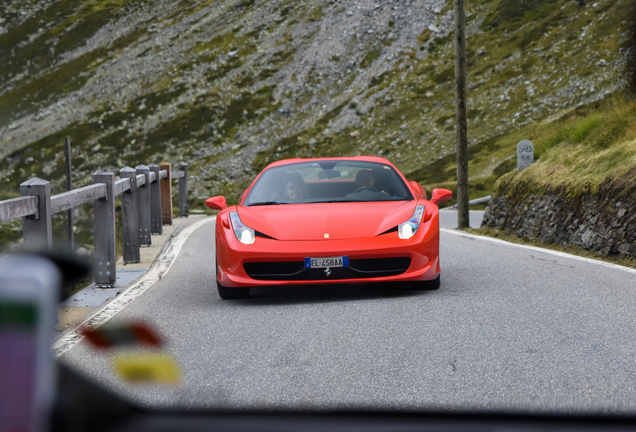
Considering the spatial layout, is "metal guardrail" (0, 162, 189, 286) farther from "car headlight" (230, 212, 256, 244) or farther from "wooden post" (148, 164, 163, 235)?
"car headlight" (230, 212, 256, 244)

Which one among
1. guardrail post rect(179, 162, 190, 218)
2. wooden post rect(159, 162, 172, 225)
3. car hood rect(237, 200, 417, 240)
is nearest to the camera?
car hood rect(237, 200, 417, 240)

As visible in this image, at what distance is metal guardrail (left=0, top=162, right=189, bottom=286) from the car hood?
1.51 metres

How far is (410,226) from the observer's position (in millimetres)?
6688

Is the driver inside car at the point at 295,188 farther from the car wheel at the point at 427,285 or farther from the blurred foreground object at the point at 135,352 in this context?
the blurred foreground object at the point at 135,352

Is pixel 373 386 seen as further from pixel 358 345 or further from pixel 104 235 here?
pixel 104 235

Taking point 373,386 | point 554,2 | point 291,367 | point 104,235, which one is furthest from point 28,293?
point 554,2

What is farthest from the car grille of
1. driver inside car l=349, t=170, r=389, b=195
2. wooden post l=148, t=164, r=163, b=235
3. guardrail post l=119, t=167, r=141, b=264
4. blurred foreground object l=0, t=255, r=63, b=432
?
wooden post l=148, t=164, r=163, b=235

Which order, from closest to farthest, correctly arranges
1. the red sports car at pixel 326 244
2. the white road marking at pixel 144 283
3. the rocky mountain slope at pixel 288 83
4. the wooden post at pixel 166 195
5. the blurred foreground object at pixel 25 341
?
the blurred foreground object at pixel 25 341 < the white road marking at pixel 144 283 < the red sports car at pixel 326 244 < the wooden post at pixel 166 195 < the rocky mountain slope at pixel 288 83

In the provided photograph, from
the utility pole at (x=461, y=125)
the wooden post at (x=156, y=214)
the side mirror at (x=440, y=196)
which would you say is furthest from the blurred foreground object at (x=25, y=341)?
the utility pole at (x=461, y=125)

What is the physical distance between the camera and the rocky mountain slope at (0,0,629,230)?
2000 inches

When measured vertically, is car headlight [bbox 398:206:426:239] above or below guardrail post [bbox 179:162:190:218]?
above

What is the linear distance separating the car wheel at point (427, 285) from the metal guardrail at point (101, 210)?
2854mm

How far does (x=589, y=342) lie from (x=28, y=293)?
4526mm

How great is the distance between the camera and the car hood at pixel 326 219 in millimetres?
6543
